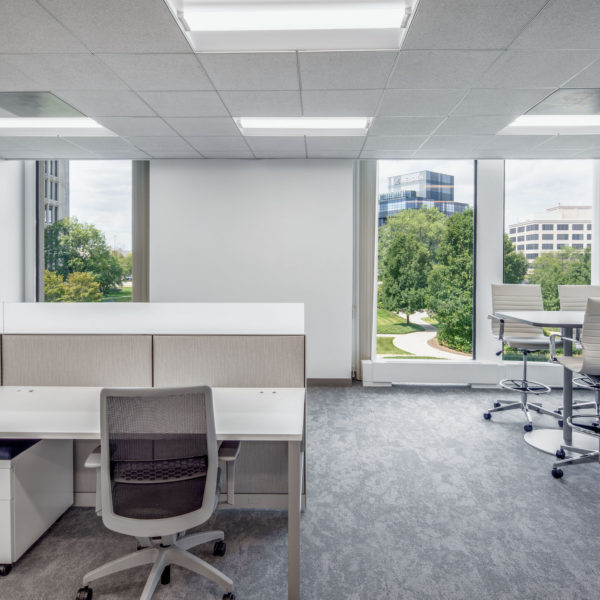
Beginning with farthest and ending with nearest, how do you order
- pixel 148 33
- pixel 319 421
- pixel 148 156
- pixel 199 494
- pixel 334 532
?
pixel 148 156
pixel 319 421
pixel 148 33
pixel 334 532
pixel 199 494

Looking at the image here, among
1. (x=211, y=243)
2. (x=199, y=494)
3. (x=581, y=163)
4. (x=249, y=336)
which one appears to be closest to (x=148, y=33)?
(x=249, y=336)

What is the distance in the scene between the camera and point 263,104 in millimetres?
2693

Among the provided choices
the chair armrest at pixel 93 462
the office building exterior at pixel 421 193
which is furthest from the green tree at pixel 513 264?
the chair armrest at pixel 93 462

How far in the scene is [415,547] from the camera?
1681 mm

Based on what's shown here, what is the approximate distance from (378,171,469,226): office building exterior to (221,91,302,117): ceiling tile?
5.41ft

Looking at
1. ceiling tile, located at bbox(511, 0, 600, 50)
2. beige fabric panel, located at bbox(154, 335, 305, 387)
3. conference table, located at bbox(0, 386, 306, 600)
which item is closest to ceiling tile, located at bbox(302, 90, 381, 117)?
ceiling tile, located at bbox(511, 0, 600, 50)

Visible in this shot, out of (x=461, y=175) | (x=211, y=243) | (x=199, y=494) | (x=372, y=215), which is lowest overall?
(x=199, y=494)

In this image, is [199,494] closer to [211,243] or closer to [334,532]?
[334,532]

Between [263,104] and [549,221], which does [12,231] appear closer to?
[263,104]

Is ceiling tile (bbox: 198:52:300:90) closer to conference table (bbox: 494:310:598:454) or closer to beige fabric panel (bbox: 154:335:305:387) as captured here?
beige fabric panel (bbox: 154:335:305:387)

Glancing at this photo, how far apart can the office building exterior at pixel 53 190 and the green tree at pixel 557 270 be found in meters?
4.99

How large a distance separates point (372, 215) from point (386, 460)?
8.27ft

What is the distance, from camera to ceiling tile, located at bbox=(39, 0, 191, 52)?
1.70m

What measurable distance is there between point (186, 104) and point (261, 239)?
162 cm
